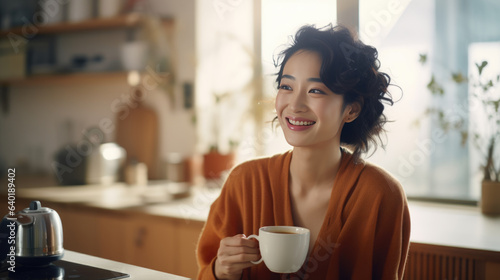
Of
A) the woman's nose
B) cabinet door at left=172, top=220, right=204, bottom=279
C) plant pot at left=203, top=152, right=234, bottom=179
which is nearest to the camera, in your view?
the woman's nose

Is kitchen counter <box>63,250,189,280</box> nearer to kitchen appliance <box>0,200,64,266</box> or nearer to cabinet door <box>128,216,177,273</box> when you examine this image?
kitchen appliance <box>0,200,64,266</box>

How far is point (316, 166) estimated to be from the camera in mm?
1396

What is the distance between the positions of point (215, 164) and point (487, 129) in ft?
4.00

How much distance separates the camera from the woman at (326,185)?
1.29 meters

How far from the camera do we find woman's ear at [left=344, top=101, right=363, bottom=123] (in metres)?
1.36

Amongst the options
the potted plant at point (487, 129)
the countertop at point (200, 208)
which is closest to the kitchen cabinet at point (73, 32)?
Answer: the countertop at point (200, 208)

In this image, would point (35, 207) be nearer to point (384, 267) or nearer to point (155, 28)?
point (384, 267)

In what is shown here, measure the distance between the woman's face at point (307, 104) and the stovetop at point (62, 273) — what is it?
53 cm

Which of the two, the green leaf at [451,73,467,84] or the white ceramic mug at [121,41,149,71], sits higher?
the white ceramic mug at [121,41,149,71]

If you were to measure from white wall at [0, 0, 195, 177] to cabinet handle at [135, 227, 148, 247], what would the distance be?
730 millimetres

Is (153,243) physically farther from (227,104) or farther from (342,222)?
(342,222)

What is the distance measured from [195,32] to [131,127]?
67 cm

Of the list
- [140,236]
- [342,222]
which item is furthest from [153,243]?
[342,222]

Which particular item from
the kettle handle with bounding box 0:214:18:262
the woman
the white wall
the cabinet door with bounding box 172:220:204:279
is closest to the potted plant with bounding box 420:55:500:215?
A: the woman
